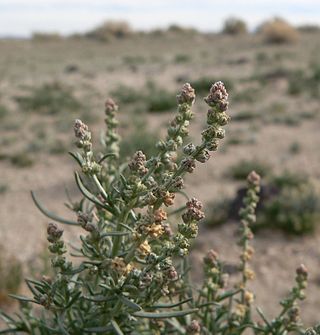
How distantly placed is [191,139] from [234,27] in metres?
40.4

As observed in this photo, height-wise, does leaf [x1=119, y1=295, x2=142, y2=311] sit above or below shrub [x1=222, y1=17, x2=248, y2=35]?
below

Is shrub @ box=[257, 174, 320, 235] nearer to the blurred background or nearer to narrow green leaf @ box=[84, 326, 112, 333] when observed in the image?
the blurred background

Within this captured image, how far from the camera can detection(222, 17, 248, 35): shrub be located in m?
48.3

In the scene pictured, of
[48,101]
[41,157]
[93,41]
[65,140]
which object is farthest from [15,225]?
[93,41]

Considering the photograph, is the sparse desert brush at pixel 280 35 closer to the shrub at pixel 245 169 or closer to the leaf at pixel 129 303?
the shrub at pixel 245 169

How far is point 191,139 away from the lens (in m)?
10.1

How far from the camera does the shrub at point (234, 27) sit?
159 feet

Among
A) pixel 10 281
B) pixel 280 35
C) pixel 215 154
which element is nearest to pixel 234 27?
pixel 280 35

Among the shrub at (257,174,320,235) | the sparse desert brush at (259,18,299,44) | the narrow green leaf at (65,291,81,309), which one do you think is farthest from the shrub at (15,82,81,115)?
the sparse desert brush at (259,18,299,44)

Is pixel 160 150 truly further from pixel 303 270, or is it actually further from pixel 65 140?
pixel 65 140

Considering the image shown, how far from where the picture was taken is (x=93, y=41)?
46.8m

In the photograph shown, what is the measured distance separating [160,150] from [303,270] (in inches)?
30.0

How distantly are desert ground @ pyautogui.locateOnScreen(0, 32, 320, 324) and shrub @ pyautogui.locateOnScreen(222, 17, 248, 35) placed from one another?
27365 mm

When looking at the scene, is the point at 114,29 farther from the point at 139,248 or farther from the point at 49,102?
the point at 139,248
